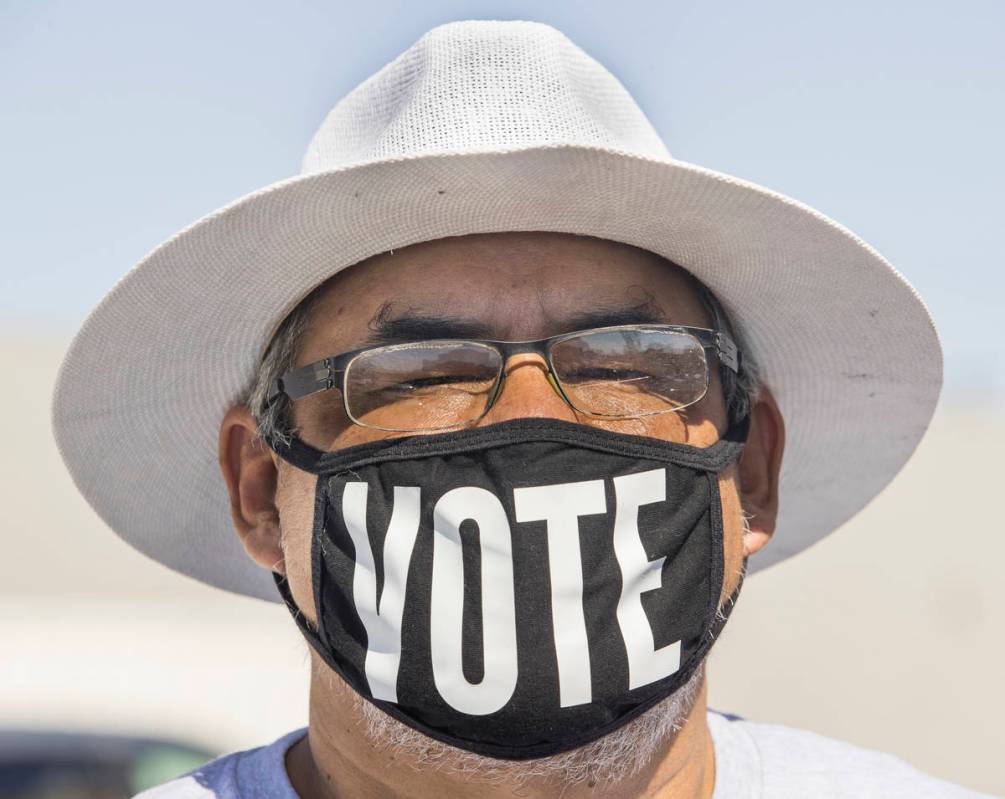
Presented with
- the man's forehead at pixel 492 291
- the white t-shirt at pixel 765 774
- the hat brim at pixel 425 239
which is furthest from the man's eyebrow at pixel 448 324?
the white t-shirt at pixel 765 774

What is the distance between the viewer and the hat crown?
2061 mm

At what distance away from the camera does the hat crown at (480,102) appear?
206 centimetres

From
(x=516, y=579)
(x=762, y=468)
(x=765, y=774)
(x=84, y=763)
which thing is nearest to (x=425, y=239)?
(x=516, y=579)

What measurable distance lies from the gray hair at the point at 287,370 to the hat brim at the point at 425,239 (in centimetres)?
3

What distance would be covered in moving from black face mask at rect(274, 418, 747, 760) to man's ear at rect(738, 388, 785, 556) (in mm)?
373

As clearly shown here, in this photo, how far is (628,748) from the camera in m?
2.09

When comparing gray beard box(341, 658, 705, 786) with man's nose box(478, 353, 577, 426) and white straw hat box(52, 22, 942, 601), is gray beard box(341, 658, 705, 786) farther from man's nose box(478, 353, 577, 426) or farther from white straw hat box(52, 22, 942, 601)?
white straw hat box(52, 22, 942, 601)

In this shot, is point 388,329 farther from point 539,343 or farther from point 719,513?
point 719,513

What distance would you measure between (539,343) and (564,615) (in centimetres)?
52

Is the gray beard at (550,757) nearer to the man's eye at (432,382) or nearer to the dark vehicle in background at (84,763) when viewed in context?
the man's eye at (432,382)

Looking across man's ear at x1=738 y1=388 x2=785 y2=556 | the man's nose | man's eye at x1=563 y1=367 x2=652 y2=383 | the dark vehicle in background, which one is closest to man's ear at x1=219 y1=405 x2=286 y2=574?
the man's nose

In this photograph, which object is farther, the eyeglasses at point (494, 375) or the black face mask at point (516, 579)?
the eyeglasses at point (494, 375)

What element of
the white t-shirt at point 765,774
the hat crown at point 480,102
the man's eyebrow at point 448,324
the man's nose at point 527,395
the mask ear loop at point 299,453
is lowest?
the white t-shirt at point 765,774

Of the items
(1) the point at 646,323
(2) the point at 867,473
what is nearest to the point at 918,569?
(2) the point at 867,473
